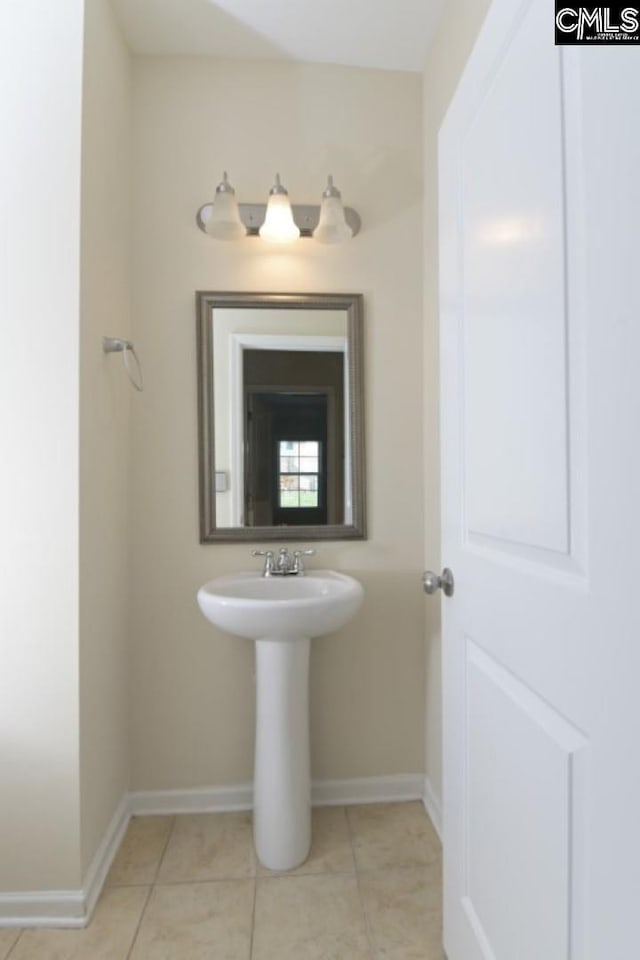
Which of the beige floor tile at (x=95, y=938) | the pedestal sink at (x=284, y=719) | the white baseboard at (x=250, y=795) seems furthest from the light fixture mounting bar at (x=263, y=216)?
the beige floor tile at (x=95, y=938)

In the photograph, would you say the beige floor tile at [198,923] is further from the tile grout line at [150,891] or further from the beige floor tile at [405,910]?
the beige floor tile at [405,910]

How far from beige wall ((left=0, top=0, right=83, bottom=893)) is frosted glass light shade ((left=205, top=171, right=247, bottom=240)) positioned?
0.44 m

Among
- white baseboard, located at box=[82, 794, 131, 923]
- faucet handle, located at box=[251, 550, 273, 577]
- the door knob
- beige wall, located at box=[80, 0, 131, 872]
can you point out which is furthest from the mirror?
white baseboard, located at box=[82, 794, 131, 923]

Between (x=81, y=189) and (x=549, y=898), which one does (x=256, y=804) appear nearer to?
(x=549, y=898)

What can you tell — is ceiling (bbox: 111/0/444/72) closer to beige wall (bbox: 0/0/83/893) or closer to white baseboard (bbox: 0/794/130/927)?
beige wall (bbox: 0/0/83/893)

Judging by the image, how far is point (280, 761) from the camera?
60.6 inches

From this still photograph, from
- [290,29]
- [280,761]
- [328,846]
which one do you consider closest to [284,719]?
[280,761]

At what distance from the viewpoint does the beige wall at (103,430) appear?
1401mm

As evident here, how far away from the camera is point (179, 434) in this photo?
1.82 meters

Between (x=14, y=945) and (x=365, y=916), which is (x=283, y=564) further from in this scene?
(x=14, y=945)

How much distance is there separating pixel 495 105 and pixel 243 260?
3.64 ft

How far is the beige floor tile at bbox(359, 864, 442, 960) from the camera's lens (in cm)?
126

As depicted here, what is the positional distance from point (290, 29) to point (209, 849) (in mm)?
2630

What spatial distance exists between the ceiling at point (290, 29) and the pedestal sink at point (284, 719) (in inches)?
70.2
